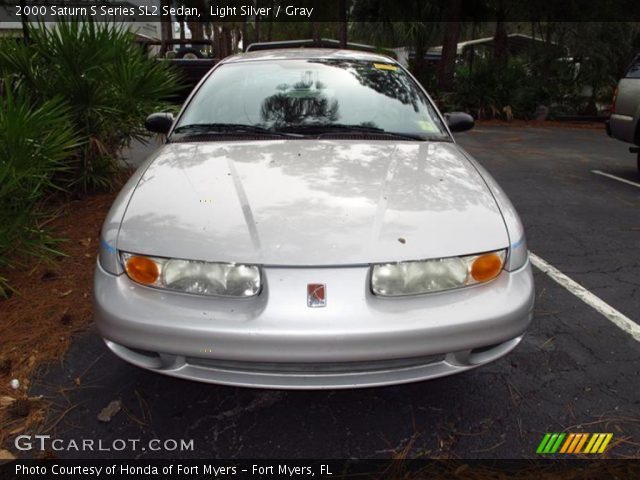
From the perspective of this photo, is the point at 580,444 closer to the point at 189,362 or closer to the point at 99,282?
the point at 189,362

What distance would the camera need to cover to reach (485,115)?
14.5 m

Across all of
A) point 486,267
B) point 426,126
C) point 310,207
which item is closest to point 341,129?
point 426,126

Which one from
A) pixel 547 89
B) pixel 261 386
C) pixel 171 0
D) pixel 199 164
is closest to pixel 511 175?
pixel 199 164

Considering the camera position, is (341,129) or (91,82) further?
(91,82)

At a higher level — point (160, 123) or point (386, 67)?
point (386, 67)

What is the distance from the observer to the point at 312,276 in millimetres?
1931

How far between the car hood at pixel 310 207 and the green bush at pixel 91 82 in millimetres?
2660

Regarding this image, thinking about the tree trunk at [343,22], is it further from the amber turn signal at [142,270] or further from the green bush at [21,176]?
the amber turn signal at [142,270]

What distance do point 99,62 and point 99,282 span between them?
354 cm

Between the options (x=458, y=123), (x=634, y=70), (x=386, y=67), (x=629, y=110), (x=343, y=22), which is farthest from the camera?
(x=343, y=22)

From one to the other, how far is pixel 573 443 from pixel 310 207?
4.60ft

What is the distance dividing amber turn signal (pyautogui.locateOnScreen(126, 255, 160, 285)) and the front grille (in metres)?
0.33

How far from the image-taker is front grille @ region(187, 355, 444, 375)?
1.96m

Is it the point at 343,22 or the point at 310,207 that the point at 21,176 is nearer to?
the point at 310,207
